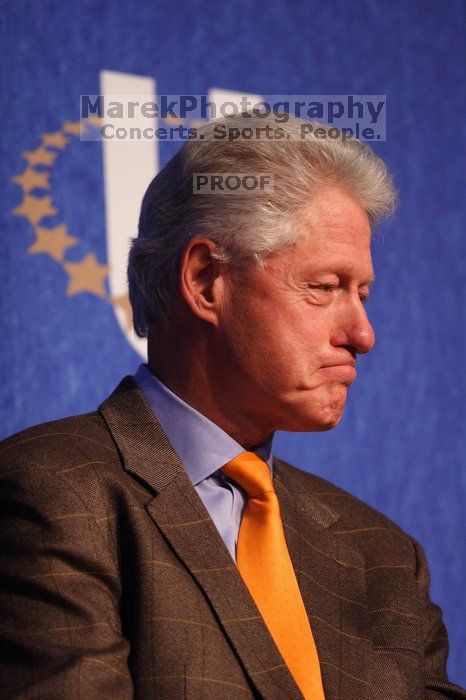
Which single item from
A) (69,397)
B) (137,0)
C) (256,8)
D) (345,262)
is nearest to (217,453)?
(345,262)

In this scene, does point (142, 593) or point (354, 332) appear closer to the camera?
point (142, 593)

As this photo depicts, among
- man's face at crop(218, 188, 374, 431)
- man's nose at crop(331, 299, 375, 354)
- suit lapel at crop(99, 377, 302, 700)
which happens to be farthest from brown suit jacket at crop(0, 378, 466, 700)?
man's nose at crop(331, 299, 375, 354)

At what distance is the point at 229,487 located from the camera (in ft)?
4.11

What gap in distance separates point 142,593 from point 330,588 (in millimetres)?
286

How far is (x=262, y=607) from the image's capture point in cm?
117

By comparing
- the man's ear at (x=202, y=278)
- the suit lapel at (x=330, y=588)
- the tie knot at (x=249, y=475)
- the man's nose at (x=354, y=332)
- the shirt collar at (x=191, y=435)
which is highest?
the man's ear at (x=202, y=278)

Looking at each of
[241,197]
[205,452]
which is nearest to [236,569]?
[205,452]

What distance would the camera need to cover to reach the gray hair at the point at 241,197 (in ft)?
4.13

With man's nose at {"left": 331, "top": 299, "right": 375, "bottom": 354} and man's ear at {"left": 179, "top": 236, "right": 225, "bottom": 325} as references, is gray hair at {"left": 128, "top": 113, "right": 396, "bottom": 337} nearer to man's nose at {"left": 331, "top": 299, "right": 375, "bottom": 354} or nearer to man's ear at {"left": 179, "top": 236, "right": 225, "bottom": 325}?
man's ear at {"left": 179, "top": 236, "right": 225, "bottom": 325}

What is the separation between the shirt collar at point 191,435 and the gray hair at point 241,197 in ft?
0.39

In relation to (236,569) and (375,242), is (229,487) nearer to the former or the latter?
(236,569)

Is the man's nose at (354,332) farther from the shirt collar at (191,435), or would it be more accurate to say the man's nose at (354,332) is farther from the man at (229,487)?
the shirt collar at (191,435)

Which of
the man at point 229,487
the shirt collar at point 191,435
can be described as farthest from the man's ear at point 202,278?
the shirt collar at point 191,435

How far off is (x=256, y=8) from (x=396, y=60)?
0.34m
